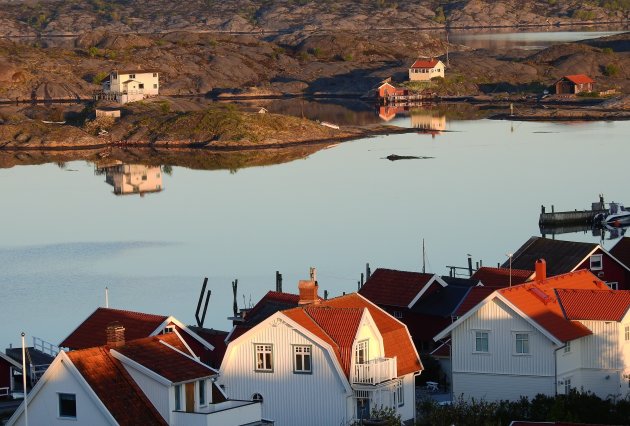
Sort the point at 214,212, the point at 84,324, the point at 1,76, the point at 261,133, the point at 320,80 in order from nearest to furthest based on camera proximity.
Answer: the point at 84,324
the point at 214,212
the point at 261,133
the point at 1,76
the point at 320,80

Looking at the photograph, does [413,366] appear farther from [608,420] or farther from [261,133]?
[261,133]

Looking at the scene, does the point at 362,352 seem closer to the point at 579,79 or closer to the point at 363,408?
the point at 363,408

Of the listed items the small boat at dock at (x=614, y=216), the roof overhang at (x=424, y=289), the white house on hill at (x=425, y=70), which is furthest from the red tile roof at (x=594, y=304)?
the white house on hill at (x=425, y=70)

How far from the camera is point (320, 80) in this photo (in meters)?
170

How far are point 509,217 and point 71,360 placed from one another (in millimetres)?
46442

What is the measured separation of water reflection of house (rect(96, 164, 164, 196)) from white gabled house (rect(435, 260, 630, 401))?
5644cm

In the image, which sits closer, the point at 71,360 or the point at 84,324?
the point at 71,360

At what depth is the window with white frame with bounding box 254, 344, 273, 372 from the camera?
3009 centimetres

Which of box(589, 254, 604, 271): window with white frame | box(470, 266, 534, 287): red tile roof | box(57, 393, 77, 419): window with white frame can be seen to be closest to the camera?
box(57, 393, 77, 419): window with white frame

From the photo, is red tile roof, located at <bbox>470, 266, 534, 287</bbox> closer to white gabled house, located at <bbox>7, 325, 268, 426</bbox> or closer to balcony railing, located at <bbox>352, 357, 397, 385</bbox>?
balcony railing, located at <bbox>352, 357, 397, 385</bbox>

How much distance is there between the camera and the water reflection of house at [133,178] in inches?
3538

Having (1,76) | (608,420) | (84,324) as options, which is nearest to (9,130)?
(1,76)

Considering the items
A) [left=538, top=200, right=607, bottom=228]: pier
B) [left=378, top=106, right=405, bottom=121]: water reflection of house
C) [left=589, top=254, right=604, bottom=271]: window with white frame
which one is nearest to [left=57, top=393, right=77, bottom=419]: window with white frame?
[left=589, top=254, right=604, bottom=271]: window with white frame

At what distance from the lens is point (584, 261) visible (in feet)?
137
